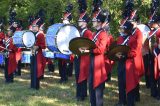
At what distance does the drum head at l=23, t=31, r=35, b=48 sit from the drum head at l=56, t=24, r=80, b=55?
5.59 ft

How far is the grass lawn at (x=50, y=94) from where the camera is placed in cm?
939

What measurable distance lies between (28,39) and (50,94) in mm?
1856

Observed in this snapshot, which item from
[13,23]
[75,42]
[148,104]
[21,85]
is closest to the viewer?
[75,42]

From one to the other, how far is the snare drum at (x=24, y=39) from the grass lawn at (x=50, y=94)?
1.23 metres

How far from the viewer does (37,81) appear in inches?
445

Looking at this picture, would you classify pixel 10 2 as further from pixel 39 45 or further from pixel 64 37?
pixel 64 37

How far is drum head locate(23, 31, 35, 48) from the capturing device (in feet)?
37.0

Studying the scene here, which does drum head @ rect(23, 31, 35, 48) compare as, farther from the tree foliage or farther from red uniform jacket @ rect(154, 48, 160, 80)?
red uniform jacket @ rect(154, 48, 160, 80)

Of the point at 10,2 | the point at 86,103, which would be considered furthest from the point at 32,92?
the point at 10,2

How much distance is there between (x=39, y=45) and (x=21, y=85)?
164cm

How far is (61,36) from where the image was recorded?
9.72m

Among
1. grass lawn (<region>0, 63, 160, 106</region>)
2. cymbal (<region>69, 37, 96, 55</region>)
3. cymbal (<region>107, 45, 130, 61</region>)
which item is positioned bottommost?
grass lawn (<region>0, 63, 160, 106</region>)

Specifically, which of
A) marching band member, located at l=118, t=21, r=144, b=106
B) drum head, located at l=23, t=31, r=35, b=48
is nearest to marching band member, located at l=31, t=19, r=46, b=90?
drum head, located at l=23, t=31, r=35, b=48

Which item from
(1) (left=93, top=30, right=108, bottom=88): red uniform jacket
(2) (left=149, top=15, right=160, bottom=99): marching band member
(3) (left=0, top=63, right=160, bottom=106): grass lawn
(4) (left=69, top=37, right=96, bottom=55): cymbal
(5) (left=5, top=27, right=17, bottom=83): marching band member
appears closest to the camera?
(4) (left=69, top=37, right=96, bottom=55): cymbal
